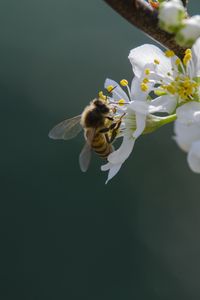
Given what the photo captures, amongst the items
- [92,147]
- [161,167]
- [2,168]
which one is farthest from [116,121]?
[161,167]

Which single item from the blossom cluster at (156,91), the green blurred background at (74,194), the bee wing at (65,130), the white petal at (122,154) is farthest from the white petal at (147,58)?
the green blurred background at (74,194)

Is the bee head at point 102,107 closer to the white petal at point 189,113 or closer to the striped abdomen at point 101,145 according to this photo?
the striped abdomen at point 101,145

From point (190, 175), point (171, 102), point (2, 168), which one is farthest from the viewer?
point (190, 175)

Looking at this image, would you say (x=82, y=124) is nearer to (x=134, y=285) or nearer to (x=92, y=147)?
(x=92, y=147)

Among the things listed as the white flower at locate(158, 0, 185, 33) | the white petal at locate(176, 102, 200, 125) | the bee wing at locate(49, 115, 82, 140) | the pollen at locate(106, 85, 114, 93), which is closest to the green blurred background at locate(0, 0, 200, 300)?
the bee wing at locate(49, 115, 82, 140)

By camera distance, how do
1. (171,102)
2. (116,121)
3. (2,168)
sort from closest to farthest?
1. (171,102)
2. (116,121)
3. (2,168)

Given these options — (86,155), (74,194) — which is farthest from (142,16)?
(74,194)
